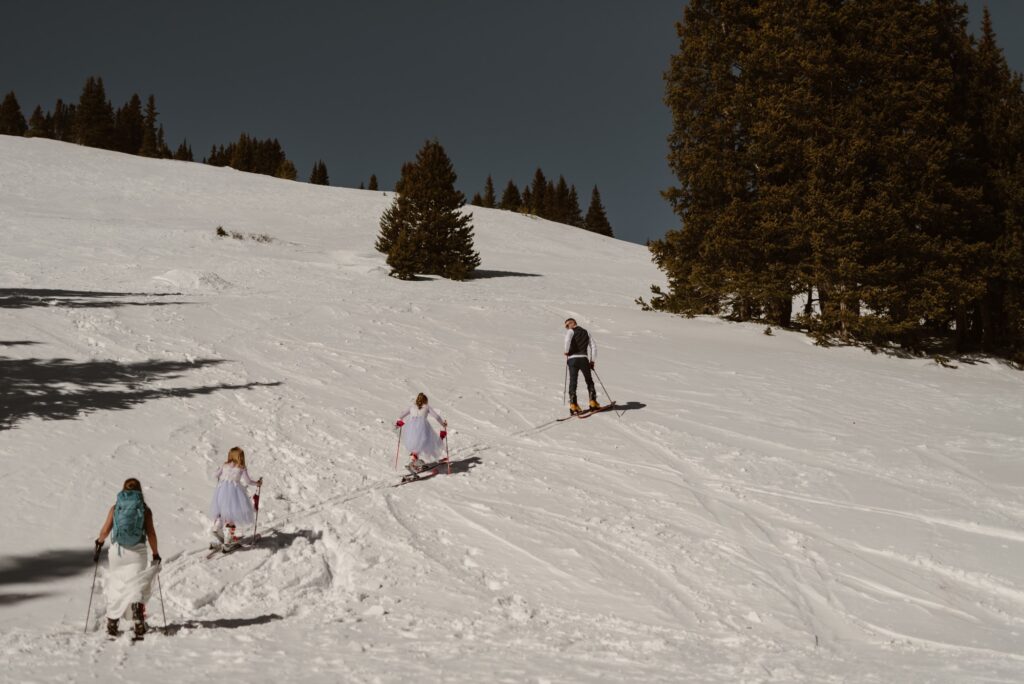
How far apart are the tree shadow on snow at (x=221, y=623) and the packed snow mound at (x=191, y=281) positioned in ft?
71.1

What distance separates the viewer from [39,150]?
228ft

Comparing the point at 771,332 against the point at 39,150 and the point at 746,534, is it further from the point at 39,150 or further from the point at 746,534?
the point at 39,150

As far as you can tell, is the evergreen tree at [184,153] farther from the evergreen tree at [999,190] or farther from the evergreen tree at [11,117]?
the evergreen tree at [999,190]

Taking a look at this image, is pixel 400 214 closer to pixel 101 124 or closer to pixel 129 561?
pixel 129 561

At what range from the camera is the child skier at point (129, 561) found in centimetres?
626

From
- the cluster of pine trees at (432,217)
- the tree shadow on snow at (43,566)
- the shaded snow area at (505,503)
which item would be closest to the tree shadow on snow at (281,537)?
the shaded snow area at (505,503)

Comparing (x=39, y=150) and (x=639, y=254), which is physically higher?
(x=39, y=150)

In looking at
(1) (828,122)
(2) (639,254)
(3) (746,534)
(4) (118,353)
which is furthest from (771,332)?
(2) (639,254)

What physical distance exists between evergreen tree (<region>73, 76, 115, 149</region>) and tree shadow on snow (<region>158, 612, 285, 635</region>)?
113 m

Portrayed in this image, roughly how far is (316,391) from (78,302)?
10.5 metres

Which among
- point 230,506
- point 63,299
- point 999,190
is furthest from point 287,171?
point 230,506

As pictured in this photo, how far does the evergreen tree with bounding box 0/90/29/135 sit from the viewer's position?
10242 centimetres

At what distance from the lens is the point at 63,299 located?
66.1 feet

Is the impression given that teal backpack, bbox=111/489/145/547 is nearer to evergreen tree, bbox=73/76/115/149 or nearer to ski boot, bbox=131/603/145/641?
ski boot, bbox=131/603/145/641
